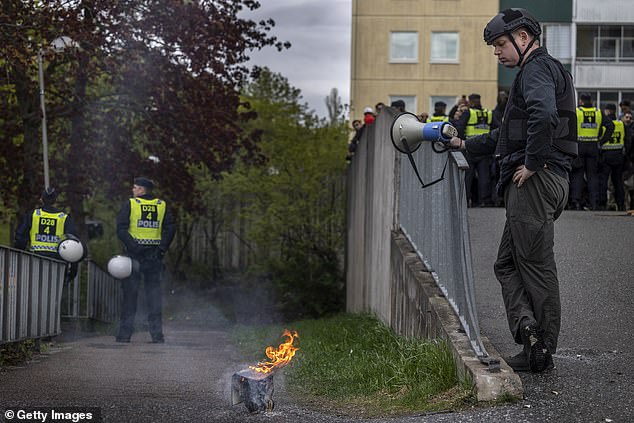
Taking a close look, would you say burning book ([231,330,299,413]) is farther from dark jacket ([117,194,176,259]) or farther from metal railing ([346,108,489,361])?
dark jacket ([117,194,176,259])

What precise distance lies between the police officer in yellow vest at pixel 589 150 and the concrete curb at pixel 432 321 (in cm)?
823

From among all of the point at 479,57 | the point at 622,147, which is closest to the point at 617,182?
the point at 622,147

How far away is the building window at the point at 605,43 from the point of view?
48.2 metres

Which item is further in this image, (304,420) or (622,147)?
(622,147)

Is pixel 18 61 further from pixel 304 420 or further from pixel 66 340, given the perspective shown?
pixel 304 420

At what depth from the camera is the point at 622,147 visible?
19047 millimetres

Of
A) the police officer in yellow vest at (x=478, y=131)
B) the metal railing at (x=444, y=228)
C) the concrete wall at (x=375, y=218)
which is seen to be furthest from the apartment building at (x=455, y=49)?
the metal railing at (x=444, y=228)

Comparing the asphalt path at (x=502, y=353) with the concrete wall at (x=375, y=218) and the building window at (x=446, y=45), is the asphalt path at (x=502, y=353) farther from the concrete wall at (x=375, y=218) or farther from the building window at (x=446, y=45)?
the building window at (x=446, y=45)

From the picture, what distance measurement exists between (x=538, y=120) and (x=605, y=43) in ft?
144

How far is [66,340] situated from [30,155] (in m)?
5.46

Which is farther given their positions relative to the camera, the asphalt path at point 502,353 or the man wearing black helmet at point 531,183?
the man wearing black helmet at point 531,183

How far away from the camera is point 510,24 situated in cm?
669

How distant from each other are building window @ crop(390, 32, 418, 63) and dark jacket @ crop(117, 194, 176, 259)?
115 feet

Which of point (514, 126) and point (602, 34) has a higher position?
point (602, 34)
